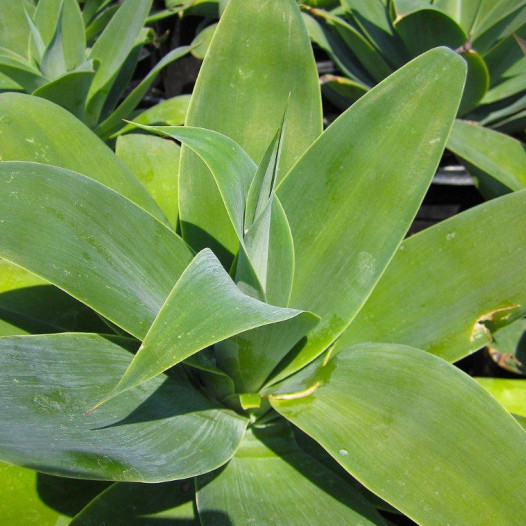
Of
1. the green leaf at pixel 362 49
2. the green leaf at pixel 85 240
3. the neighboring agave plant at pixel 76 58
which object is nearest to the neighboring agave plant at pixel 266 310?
the green leaf at pixel 85 240

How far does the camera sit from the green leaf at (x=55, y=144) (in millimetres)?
703

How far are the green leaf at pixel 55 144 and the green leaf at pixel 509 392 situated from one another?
600 millimetres

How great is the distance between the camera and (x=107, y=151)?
757mm

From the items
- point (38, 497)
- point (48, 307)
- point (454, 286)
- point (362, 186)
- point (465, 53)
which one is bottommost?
point (38, 497)

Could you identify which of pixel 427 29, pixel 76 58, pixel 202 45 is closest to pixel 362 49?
pixel 427 29

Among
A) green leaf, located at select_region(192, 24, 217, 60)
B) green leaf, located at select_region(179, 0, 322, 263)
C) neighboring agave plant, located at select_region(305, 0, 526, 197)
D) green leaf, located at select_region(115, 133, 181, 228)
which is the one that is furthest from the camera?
green leaf, located at select_region(192, 24, 217, 60)

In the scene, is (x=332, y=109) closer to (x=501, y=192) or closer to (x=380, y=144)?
(x=501, y=192)

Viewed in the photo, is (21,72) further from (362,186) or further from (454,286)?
(454,286)

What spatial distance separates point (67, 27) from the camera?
1332 millimetres

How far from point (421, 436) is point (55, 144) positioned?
0.54 meters

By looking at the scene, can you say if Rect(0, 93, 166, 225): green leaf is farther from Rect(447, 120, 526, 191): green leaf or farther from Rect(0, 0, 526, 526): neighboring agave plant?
Rect(447, 120, 526, 191): green leaf

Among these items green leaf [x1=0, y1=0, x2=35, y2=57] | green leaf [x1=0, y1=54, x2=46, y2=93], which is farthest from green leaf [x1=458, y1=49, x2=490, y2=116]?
green leaf [x1=0, y1=0, x2=35, y2=57]

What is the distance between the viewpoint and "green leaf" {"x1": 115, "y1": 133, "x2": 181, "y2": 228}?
3.01 feet

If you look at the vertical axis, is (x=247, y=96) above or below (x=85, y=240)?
above
